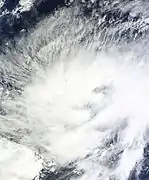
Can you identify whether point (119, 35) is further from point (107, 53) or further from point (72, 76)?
point (72, 76)

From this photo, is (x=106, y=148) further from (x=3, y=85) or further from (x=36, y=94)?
(x=3, y=85)

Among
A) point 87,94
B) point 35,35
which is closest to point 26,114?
point 87,94

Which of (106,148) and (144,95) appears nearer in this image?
(106,148)

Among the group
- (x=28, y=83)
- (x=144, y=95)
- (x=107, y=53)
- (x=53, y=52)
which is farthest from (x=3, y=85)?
(x=144, y=95)

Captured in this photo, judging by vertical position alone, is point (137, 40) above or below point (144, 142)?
above

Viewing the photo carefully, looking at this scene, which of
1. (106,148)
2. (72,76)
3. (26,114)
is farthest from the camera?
(72,76)

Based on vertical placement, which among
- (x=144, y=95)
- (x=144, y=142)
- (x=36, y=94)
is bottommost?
(x=144, y=142)

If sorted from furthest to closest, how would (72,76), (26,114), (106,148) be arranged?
(72,76), (26,114), (106,148)

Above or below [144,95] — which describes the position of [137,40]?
above

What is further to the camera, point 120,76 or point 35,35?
point 35,35
